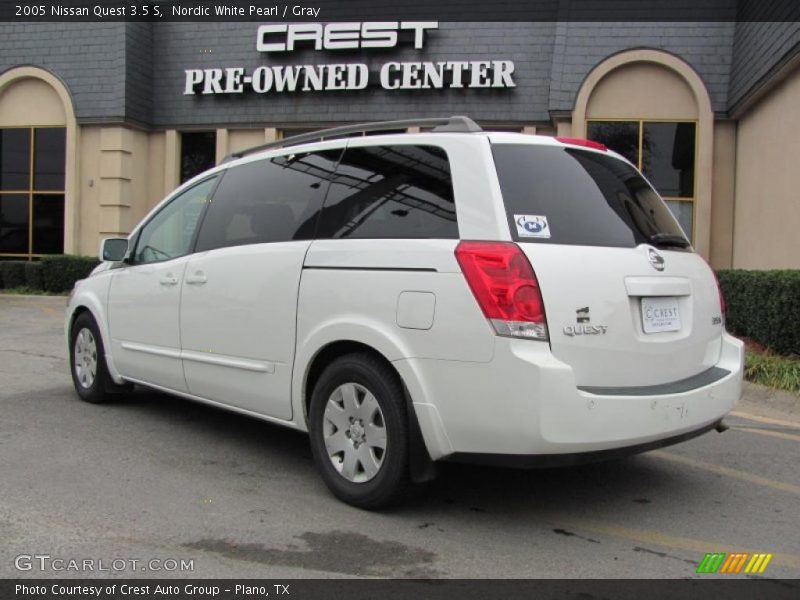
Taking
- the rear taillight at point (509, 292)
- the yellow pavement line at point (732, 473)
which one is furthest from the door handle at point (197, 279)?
the yellow pavement line at point (732, 473)

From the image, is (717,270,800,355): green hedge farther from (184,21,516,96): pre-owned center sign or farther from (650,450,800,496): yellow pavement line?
(184,21,516,96): pre-owned center sign

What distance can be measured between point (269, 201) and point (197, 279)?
0.74m

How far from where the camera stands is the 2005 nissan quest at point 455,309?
3445mm

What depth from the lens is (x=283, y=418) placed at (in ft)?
14.7

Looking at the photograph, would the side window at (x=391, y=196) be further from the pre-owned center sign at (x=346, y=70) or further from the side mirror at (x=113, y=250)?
the pre-owned center sign at (x=346, y=70)

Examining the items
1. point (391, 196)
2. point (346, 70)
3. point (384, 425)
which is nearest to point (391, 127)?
point (391, 196)

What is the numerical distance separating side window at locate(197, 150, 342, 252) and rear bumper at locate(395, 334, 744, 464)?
1.29 m

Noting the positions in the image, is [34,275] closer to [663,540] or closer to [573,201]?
[573,201]

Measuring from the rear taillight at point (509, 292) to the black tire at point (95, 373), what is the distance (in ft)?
12.8

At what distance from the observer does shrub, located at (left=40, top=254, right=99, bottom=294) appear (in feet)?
51.3

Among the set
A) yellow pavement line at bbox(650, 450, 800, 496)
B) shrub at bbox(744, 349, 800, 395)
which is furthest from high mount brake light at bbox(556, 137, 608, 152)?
shrub at bbox(744, 349, 800, 395)

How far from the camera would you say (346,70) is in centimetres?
1550

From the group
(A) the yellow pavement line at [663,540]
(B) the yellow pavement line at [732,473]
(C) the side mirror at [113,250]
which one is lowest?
(A) the yellow pavement line at [663,540]

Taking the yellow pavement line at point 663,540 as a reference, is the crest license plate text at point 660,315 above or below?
above
